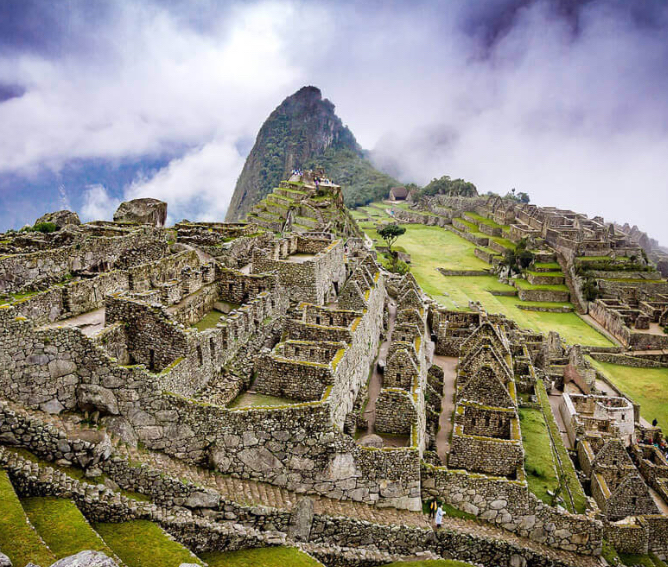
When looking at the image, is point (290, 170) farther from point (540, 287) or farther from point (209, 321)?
point (209, 321)

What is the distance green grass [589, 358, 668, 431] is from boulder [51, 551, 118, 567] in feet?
111

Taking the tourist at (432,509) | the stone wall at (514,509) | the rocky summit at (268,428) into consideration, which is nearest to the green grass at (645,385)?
the rocky summit at (268,428)

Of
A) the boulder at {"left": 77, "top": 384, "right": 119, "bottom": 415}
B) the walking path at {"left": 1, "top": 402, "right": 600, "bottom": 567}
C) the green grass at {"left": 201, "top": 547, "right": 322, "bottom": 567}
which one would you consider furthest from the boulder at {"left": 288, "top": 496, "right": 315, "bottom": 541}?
the boulder at {"left": 77, "top": 384, "right": 119, "bottom": 415}

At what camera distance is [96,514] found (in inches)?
406

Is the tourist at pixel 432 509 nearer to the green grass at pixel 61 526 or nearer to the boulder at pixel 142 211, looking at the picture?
the green grass at pixel 61 526

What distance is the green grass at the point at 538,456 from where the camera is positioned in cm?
1747

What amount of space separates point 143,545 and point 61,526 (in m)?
1.50

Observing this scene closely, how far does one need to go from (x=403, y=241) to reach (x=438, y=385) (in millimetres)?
67058

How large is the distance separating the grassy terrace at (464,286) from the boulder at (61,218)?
28.4 metres

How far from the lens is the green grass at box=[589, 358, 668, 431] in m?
34.5

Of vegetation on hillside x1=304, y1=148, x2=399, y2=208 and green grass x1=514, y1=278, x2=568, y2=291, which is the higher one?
vegetation on hillside x1=304, y1=148, x2=399, y2=208

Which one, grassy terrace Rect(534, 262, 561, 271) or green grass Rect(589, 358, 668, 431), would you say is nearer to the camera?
green grass Rect(589, 358, 668, 431)

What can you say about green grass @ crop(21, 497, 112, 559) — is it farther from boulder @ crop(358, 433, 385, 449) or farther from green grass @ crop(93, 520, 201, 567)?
boulder @ crop(358, 433, 385, 449)

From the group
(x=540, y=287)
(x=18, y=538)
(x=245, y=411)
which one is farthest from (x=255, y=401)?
(x=540, y=287)
